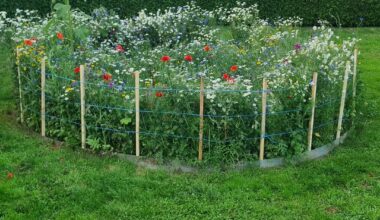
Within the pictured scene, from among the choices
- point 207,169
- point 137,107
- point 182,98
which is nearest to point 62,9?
point 137,107

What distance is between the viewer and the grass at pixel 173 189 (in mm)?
5137

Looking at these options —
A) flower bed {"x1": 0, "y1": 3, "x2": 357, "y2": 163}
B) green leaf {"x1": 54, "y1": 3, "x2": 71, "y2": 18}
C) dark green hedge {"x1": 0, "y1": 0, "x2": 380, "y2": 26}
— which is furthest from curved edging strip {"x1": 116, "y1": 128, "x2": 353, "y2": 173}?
dark green hedge {"x1": 0, "y1": 0, "x2": 380, "y2": 26}

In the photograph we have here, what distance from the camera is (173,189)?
5543mm

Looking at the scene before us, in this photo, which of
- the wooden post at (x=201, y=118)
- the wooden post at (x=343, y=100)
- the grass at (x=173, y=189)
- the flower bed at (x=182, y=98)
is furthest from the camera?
the wooden post at (x=343, y=100)

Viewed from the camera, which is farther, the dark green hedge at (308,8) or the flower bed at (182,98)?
the dark green hedge at (308,8)

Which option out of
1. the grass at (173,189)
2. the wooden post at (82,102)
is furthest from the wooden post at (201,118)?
the wooden post at (82,102)

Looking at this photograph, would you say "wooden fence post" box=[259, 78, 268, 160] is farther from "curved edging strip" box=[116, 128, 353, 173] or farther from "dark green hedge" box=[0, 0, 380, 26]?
"dark green hedge" box=[0, 0, 380, 26]

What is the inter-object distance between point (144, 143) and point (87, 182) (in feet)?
2.90

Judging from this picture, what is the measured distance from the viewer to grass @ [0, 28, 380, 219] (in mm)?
5137

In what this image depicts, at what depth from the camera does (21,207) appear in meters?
5.13

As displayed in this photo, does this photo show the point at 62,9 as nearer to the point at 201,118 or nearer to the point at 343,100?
the point at 201,118

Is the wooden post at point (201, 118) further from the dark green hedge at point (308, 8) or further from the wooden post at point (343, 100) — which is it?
the dark green hedge at point (308, 8)

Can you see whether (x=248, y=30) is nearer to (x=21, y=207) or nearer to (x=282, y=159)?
(x=282, y=159)

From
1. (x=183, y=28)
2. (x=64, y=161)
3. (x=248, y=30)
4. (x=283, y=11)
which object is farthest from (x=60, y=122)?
(x=283, y=11)
